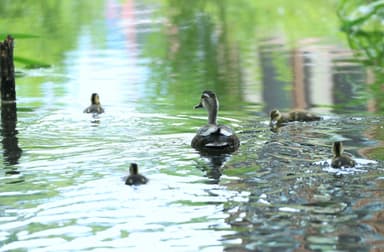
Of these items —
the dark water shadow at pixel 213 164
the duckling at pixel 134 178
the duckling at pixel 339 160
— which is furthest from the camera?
the dark water shadow at pixel 213 164

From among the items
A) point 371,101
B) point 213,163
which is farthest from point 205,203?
point 371,101

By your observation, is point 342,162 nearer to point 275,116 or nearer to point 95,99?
point 275,116

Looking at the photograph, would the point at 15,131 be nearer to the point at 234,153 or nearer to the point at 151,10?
the point at 234,153

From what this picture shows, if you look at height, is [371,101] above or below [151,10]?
below

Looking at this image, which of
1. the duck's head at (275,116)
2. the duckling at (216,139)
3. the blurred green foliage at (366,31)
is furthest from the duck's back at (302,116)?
the blurred green foliage at (366,31)

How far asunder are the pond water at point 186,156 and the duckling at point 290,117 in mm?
151

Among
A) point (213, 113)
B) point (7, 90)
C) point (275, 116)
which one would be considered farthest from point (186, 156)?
point (7, 90)

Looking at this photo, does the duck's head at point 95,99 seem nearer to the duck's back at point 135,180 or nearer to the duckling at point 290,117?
the duckling at point 290,117

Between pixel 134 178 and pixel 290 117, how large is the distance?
352cm

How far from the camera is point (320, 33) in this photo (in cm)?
2520

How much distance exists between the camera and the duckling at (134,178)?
8508 millimetres

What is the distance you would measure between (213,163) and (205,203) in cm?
168

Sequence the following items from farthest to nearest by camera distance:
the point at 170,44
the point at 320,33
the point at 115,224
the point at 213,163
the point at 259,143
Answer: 1. the point at 320,33
2. the point at 170,44
3. the point at 259,143
4. the point at 213,163
5. the point at 115,224

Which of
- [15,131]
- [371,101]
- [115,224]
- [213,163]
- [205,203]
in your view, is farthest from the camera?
[371,101]
